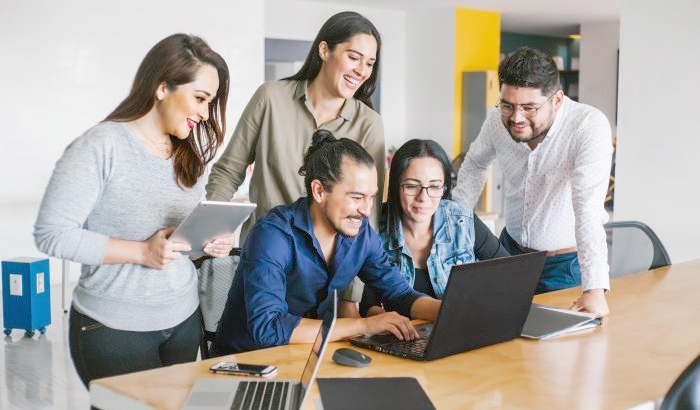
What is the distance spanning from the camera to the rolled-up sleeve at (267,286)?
6.61 ft

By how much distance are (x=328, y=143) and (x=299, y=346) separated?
60cm

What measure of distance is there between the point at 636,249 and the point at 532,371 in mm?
1554

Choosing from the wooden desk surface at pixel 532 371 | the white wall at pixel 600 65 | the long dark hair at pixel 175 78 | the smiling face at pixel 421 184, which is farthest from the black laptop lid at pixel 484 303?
the white wall at pixel 600 65

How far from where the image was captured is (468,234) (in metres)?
2.73

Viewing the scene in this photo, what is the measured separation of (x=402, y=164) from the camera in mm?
2646

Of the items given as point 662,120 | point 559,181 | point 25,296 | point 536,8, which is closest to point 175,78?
point 559,181

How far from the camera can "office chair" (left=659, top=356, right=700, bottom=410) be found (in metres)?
1.52

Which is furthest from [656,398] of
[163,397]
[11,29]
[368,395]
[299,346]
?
[11,29]

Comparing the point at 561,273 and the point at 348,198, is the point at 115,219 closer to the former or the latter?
the point at 348,198

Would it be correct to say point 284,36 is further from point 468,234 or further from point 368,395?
point 368,395

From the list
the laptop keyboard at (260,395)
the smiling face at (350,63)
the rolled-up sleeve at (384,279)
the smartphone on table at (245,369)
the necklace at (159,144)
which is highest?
the smiling face at (350,63)

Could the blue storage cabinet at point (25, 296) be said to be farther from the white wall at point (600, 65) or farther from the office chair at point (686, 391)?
the white wall at point (600, 65)

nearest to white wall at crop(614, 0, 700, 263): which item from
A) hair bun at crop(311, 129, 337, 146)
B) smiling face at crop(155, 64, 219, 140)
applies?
hair bun at crop(311, 129, 337, 146)

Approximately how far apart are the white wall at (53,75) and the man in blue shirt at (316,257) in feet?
14.3
